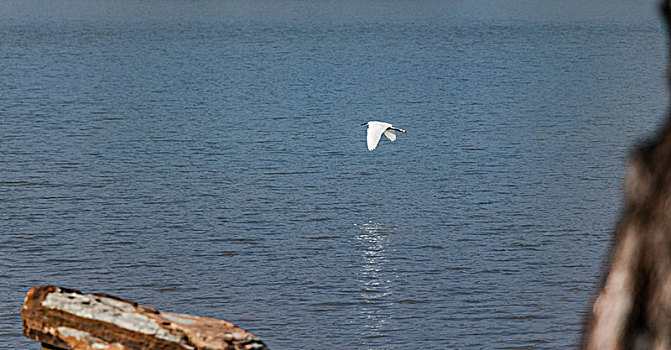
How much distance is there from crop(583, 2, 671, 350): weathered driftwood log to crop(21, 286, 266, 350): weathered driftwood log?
123 centimetres

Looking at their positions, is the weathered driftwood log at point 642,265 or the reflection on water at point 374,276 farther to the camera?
the reflection on water at point 374,276

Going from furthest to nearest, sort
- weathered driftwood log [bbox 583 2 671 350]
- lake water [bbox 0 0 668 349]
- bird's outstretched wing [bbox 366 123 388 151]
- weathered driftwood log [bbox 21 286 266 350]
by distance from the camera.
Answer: bird's outstretched wing [bbox 366 123 388 151] < lake water [bbox 0 0 668 349] < weathered driftwood log [bbox 21 286 266 350] < weathered driftwood log [bbox 583 2 671 350]

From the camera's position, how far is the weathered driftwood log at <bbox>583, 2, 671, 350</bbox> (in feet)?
6.81

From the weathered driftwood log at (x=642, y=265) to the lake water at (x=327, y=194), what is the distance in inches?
11.0

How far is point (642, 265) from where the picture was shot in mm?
2131

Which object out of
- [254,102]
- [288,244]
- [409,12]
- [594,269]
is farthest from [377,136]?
[409,12]

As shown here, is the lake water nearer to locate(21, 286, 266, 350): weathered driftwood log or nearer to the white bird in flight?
the white bird in flight

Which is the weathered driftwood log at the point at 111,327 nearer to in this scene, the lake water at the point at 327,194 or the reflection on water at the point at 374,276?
the lake water at the point at 327,194

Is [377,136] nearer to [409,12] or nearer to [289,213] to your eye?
[289,213]

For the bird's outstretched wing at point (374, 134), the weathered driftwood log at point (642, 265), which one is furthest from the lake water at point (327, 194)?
the bird's outstretched wing at point (374, 134)

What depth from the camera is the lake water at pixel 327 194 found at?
1509cm

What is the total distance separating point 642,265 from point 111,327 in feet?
5.22

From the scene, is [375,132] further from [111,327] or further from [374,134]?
[111,327]

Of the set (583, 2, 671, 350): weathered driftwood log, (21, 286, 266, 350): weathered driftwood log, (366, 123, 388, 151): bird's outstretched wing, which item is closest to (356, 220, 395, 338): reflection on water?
(366, 123, 388, 151): bird's outstretched wing
